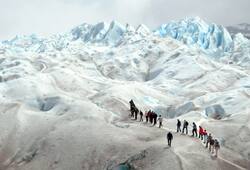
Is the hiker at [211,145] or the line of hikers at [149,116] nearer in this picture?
the hiker at [211,145]

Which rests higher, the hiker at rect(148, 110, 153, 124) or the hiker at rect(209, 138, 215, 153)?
the hiker at rect(148, 110, 153, 124)

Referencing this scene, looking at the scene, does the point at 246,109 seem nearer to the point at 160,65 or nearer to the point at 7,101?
the point at 7,101

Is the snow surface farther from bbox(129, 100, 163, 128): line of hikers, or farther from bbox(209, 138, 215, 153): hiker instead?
bbox(129, 100, 163, 128): line of hikers

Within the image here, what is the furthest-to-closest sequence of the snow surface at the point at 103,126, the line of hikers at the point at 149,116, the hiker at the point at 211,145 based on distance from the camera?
the line of hikers at the point at 149,116, the snow surface at the point at 103,126, the hiker at the point at 211,145

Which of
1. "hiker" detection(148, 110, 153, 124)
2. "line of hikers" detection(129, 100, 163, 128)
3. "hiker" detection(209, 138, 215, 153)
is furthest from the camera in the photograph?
"hiker" detection(148, 110, 153, 124)

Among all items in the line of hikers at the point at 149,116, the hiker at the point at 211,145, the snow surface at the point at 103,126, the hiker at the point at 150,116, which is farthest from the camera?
the hiker at the point at 150,116

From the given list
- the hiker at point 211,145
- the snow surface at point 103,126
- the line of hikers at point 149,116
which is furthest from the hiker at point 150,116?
the hiker at point 211,145

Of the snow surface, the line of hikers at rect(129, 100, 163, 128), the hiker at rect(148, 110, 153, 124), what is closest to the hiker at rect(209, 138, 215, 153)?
the snow surface

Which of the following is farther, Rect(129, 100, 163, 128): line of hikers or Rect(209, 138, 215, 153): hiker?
Rect(129, 100, 163, 128): line of hikers

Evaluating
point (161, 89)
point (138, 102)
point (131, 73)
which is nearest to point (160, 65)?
point (131, 73)

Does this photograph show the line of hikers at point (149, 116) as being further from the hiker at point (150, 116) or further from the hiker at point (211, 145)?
the hiker at point (211, 145)

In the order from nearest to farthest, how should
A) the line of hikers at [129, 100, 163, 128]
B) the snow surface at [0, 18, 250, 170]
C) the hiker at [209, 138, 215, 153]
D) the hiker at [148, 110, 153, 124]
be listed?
the hiker at [209, 138, 215, 153]
the snow surface at [0, 18, 250, 170]
the line of hikers at [129, 100, 163, 128]
the hiker at [148, 110, 153, 124]
